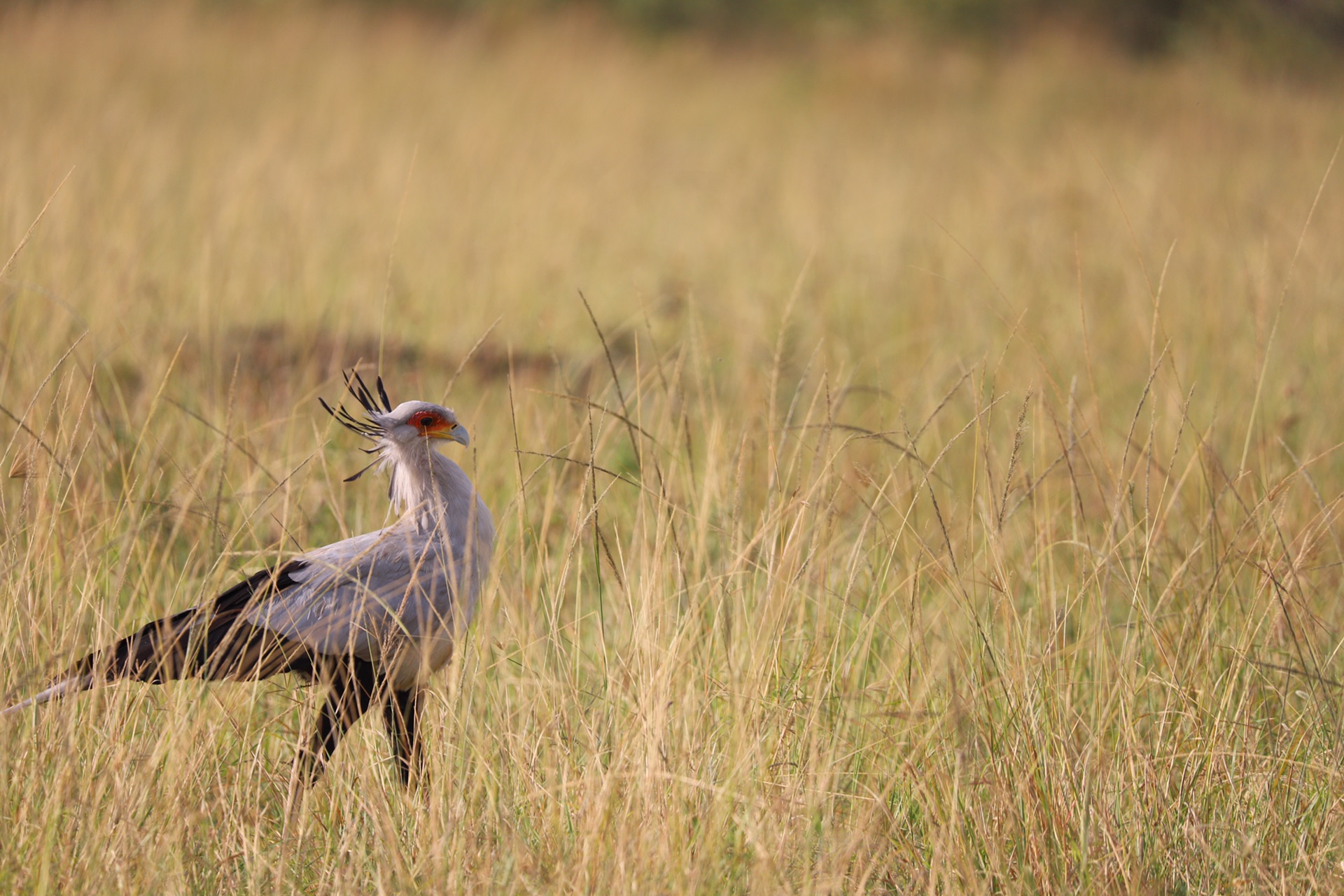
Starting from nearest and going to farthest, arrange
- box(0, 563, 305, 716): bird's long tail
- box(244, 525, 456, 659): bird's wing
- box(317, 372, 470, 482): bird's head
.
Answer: box(0, 563, 305, 716): bird's long tail, box(244, 525, 456, 659): bird's wing, box(317, 372, 470, 482): bird's head

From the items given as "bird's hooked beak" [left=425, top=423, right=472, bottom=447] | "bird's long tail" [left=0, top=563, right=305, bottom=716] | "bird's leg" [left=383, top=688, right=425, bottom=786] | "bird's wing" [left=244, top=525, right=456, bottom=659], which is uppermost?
"bird's hooked beak" [left=425, top=423, right=472, bottom=447]

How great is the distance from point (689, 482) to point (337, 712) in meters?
1.11

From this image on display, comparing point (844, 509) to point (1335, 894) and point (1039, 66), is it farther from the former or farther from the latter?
point (1039, 66)

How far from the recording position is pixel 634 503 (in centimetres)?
345

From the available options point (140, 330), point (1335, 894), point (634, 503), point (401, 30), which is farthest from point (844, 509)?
point (401, 30)

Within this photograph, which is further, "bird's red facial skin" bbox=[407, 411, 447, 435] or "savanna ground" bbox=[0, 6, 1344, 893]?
"bird's red facial skin" bbox=[407, 411, 447, 435]

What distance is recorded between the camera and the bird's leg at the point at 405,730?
6.75 feet

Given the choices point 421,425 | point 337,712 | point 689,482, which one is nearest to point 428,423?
point 421,425

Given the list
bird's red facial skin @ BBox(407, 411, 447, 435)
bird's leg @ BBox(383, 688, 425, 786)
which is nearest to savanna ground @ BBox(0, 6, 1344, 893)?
bird's leg @ BBox(383, 688, 425, 786)

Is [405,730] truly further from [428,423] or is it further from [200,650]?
[428,423]

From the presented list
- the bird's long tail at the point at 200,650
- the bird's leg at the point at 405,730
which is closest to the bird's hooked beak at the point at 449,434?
the bird's long tail at the point at 200,650

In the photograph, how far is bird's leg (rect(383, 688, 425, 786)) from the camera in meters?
2.06

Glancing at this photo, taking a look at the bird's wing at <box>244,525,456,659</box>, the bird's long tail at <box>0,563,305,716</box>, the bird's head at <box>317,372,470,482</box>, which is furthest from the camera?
the bird's head at <box>317,372,470,482</box>

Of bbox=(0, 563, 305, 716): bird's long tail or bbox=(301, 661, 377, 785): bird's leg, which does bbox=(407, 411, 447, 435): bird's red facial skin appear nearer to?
bbox=(0, 563, 305, 716): bird's long tail
